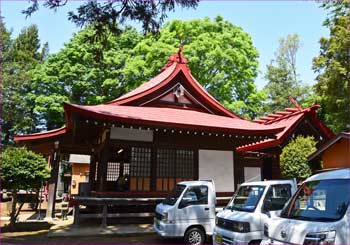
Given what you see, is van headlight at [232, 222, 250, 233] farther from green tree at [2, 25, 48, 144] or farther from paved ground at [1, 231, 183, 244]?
green tree at [2, 25, 48, 144]

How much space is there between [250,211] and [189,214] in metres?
2.35

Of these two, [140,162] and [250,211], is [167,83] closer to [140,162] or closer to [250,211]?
[140,162]

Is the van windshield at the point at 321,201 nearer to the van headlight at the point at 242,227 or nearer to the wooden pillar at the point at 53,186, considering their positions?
the van headlight at the point at 242,227

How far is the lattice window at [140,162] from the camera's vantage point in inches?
532

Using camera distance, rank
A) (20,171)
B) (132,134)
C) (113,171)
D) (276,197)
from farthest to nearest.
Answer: (113,171)
(132,134)
(20,171)
(276,197)

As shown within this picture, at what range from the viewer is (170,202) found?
33.7ft

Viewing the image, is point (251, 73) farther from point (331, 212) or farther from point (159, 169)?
point (331, 212)

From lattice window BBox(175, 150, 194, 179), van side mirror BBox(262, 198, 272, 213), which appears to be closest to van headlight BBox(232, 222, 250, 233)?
van side mirror BBox(262, 198, 272, 213)

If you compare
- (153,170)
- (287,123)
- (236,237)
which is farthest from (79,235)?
(287,123)

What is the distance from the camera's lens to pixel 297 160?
17578 mm

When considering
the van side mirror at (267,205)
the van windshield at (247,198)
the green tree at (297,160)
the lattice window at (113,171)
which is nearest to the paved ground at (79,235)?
the van windshield at (247,198)

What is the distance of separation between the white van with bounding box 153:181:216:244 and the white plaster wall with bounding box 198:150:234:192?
4.33 metres

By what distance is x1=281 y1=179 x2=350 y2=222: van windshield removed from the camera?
529 cm

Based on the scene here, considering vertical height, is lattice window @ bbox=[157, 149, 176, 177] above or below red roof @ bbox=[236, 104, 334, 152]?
below
